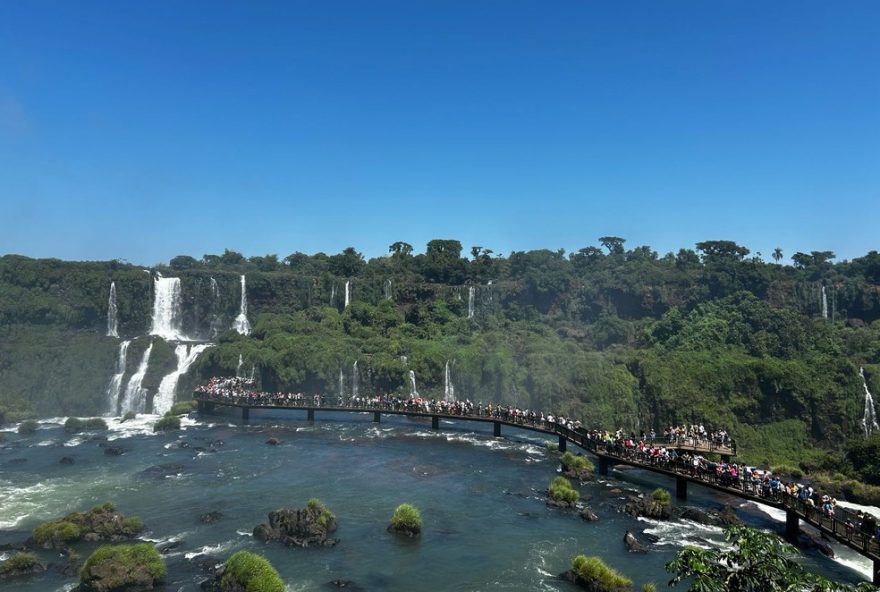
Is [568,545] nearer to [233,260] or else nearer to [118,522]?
[118,522]

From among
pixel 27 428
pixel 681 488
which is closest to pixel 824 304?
pixel 681 488

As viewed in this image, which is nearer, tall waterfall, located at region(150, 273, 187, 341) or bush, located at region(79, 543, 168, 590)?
bush, located at region(79, 543, 168, 590)

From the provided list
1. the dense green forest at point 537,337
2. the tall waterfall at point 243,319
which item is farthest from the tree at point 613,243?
the tall waterfall at point 243,319

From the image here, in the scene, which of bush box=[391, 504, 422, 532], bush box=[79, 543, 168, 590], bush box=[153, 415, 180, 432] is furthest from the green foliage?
bush box=[153, 415, 180, 432]

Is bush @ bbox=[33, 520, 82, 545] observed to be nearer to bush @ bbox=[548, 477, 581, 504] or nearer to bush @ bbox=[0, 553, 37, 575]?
bush @ bbox=[0, 553, 37, 575]

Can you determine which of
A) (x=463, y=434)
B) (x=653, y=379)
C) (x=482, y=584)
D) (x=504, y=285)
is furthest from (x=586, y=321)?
(x=482, y=584)

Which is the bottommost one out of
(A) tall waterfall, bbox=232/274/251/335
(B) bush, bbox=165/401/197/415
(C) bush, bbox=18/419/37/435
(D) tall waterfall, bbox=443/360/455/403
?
(C) bush, bbox=18/419/37/435
